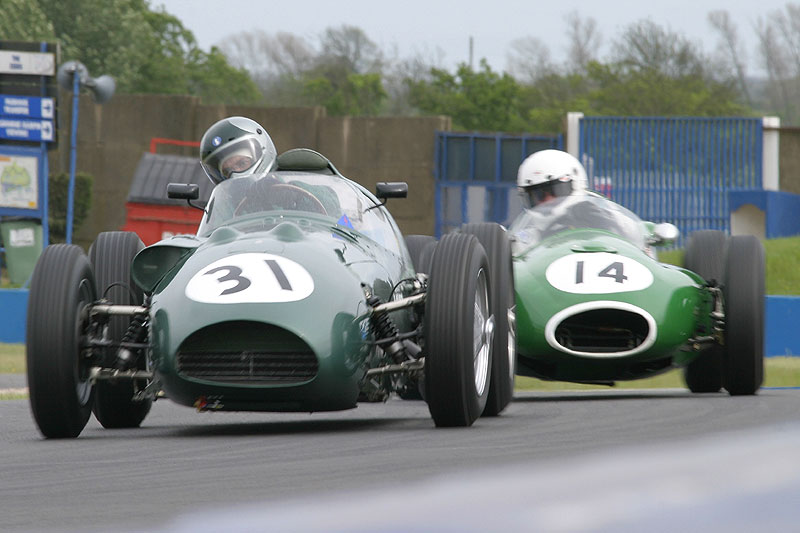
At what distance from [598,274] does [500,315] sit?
4.61 ft

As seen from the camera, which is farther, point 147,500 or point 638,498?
point 147,500

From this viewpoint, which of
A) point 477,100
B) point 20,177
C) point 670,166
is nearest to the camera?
point 20,177

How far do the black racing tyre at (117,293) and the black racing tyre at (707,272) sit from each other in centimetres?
369

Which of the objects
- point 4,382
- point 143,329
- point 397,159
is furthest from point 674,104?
point 143,329

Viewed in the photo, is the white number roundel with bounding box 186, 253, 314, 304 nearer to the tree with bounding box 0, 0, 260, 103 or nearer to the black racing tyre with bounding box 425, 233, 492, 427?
the black racing tyre with bounding box 425, 233, 492, 427

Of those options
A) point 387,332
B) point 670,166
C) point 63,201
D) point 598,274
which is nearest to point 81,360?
point 387,332

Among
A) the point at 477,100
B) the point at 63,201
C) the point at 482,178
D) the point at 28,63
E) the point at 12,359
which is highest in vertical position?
the point at 477,100

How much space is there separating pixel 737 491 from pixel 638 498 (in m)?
0.14

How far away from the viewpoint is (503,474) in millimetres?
1935

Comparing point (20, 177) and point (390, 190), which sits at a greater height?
point (20, 177)

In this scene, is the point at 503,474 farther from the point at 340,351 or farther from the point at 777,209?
the point at 777,209

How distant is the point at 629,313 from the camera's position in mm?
8070

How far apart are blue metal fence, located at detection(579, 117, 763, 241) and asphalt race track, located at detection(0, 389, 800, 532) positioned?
24.0m

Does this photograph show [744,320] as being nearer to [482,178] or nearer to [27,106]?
[27,106]
